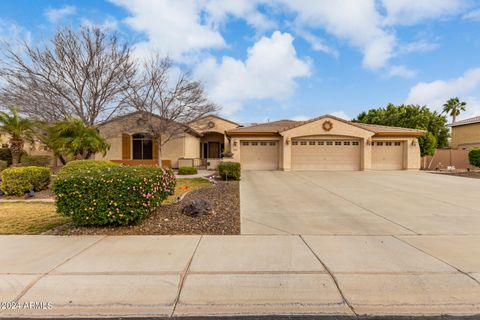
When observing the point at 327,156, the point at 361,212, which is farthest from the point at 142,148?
the point at 361,212

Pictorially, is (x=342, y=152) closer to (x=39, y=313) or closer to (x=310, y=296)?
(x=310, y=296)

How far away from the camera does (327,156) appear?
69.5 feet

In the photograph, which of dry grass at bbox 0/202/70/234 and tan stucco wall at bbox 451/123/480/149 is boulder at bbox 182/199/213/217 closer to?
dry grass at bbox 0/202/70/234

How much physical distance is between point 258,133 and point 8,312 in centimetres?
1906

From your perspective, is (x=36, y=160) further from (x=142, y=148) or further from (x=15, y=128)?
(x=142, y=148)

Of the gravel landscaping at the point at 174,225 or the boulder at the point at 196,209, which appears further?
the boulder at the point at 196,209

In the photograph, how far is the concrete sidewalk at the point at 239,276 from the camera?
301 centimetres

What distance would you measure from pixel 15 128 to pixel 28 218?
1141 cm

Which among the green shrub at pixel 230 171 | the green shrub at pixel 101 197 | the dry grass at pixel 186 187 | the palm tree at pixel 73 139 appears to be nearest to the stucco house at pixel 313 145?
the green shrub at pixel 230 171

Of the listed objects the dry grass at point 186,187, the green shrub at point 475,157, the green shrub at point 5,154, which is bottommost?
the dry grass at point 186,187

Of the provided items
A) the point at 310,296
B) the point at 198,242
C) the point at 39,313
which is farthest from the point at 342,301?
the point at 39,313

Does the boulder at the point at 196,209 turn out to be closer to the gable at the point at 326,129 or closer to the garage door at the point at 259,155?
the garage door at the point at 259,155

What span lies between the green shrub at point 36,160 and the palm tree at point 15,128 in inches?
198

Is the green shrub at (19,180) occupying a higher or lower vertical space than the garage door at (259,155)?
lower
